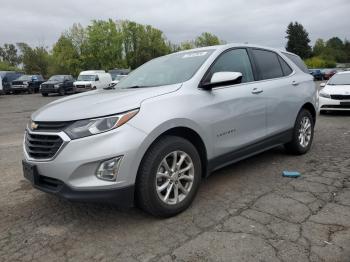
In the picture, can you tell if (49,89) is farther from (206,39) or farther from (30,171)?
(206,39)

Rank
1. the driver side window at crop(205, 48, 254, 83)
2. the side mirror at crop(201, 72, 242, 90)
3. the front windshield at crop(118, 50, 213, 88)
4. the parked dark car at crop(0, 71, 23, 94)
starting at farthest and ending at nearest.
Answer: the parked dark car at crop(0, 71, 23, 94), the driver side window at crop(205, 48, 254, 83), the front windshield at crop(118, 50, 213, 88), the side mirror at crop(201, 72, 242, 90)

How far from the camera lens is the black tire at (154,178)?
3330mm

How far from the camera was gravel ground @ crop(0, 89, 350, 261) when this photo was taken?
300 centimetres

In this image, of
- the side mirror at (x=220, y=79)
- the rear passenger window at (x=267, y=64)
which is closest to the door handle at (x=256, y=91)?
the rear passenger window at (x=267, y=64)

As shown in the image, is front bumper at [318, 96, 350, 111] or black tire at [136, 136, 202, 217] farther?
front bumper at [318, 96, 350, 111]

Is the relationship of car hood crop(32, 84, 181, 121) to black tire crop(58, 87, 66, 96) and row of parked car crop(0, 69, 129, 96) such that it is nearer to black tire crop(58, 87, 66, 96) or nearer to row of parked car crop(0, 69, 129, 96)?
row of parked car crop(0, 69, 129, 96)

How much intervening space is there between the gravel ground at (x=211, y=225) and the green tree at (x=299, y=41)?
9378cm

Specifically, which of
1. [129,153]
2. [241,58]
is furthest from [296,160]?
[129,153]

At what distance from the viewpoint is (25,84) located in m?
30.0

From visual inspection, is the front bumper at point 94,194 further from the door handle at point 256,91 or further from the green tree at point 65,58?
the green tree at point 65,58

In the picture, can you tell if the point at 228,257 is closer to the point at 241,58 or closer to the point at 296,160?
the point at 241,58

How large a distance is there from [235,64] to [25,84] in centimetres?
2859

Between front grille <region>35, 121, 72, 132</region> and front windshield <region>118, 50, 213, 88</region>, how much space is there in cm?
128

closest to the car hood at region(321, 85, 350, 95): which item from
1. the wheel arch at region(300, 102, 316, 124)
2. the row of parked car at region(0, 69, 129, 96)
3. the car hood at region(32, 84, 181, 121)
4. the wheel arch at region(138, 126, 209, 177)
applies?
the wheel arch at region(300, 102, 316, 124)
